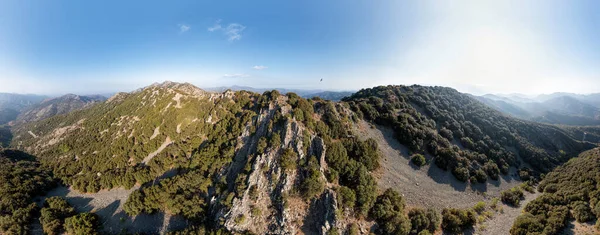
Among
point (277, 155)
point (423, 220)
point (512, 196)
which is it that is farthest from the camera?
point (512, 196)

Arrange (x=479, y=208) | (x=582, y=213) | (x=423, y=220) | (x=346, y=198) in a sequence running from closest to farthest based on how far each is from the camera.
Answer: (x=346, y=198), (x=582, y=213), (x=423, y=220), (x=479, y=208)

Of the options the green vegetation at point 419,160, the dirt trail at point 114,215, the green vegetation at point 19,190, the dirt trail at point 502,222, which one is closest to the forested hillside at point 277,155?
the dirt trail at point 114,215

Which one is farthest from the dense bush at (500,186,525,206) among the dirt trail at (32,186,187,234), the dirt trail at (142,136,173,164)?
the dirt trail at (142,136,173,164)

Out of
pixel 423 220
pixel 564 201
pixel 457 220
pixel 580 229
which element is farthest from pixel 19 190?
pixel 564 201

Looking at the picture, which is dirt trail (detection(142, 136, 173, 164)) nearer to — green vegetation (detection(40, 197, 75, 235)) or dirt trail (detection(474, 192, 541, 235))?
green vegetation (detection(40, 197, 75, 235))

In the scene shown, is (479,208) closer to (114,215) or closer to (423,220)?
(423,220)

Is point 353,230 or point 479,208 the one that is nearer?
point 353,230

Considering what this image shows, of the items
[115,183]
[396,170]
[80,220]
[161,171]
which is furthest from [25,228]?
[396,170]
